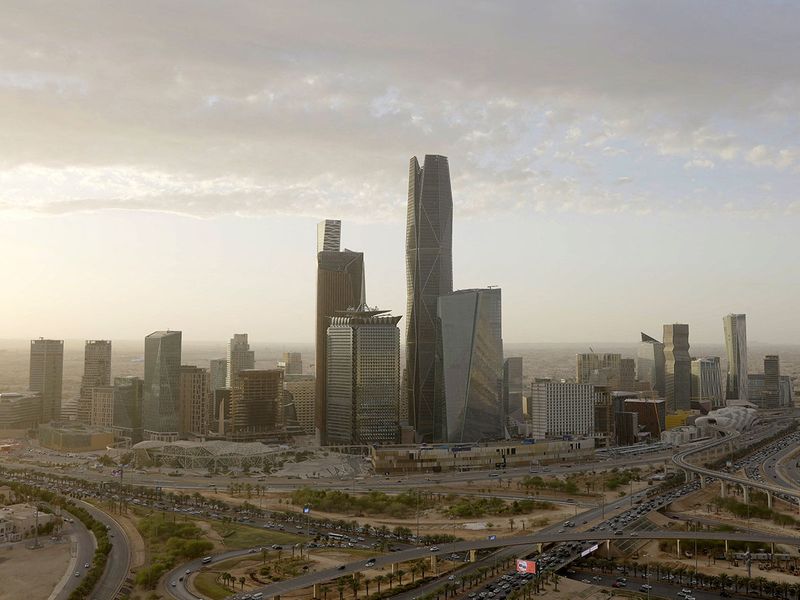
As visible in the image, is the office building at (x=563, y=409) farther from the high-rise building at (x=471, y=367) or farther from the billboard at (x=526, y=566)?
the billboard at (x=526, y=566)

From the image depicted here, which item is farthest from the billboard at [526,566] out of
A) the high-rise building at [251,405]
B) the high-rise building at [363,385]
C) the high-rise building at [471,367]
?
the high-rise building at [251,405]

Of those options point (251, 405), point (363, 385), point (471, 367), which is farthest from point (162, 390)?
point (471, 367)

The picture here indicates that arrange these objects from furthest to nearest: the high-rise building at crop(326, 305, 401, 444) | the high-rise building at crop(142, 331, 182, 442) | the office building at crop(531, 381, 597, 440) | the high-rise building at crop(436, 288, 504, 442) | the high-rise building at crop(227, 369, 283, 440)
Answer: the high-rise building at crop(227, 369, 283, 440) < the office building at crop(531, 381, 597, 440) < the high-rise building at crop(142, 331, 182, 442) < the high-rise building at crop(326, 305, 401, 444) < the high-rise building at crop(436, 288, 504, 442)

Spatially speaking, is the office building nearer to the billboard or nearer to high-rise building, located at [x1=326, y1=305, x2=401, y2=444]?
high-rise building, located at [x1=326, y1=305, x2=401, y2=444]

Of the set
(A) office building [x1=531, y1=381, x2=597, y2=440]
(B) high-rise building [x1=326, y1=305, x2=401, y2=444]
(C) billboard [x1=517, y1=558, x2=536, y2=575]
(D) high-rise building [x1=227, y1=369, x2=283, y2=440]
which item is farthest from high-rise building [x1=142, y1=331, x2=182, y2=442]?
(C) billboard [x1=517, y1=558, x2=536, y2=575]

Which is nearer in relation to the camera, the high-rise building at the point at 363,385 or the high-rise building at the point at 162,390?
the high-rise building at the point at 363,385

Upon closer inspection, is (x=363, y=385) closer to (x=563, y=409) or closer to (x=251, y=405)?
(x=251, y=405)
